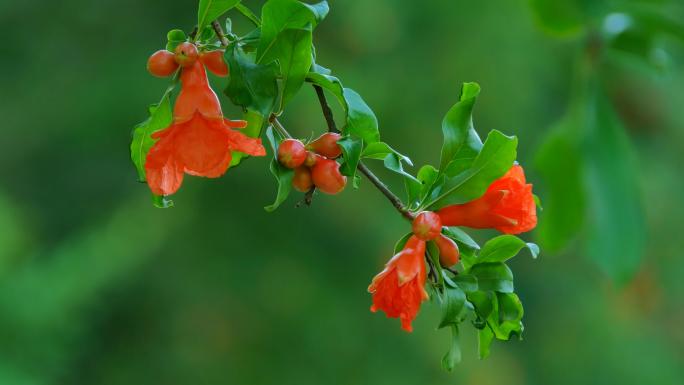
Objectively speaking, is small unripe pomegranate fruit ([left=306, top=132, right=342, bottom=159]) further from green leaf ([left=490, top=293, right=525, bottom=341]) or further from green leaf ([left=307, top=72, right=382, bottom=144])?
green leaf ([left=490, top=293, right=525, bottom=341])

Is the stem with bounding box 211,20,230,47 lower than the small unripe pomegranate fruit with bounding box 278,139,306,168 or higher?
higher

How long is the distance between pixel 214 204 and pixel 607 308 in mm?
1418

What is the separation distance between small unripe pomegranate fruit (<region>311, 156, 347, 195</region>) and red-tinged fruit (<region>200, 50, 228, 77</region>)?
7 cm

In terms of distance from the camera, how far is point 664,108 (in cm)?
359

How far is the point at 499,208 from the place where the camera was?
55cm

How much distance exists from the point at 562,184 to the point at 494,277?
20cm

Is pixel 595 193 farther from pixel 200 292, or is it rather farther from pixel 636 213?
pixel 200 292

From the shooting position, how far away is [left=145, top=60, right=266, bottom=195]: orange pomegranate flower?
507 mm

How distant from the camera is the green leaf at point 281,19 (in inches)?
18.6

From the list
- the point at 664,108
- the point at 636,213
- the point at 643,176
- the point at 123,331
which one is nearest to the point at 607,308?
the point at 643,176

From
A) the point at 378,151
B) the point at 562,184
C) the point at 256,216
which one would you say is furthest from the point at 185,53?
the point at 256,216

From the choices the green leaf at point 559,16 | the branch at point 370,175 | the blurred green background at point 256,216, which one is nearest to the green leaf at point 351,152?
the branch at point 370,175

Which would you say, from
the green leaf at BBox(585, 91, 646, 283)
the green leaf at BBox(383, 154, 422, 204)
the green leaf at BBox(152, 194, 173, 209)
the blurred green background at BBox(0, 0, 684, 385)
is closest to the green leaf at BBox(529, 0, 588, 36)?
the green leaf at BBox(585, 91, 646, 283)

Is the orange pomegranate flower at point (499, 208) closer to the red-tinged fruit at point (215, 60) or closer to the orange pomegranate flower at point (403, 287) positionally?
the orange pomegranate flower at point (403, 287)
